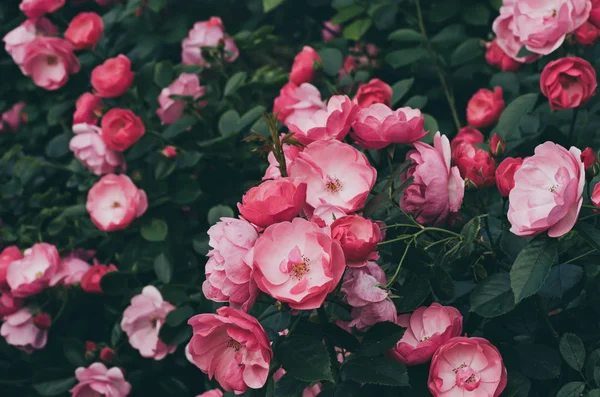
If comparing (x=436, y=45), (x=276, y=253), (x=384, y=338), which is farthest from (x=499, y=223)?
(x=436, y=45)

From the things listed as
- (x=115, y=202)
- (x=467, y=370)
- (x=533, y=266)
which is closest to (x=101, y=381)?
(x=115, y=202)

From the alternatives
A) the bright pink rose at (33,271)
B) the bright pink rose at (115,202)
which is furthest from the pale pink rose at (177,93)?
the bright pink rose at (33,271)

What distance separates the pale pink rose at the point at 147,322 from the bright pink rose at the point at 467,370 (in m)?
0.83

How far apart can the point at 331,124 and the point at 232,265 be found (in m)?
0.28

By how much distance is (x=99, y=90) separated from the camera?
189 cm

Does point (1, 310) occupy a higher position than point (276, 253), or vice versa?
point (276, 253)

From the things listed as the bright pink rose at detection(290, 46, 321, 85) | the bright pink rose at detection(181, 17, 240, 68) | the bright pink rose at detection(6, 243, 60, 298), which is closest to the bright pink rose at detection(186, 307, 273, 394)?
the bright pink rose at detection(290, 46, 321, 85)

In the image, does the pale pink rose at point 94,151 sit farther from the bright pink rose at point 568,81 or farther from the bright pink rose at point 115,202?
the bright pink rose at point 568,81

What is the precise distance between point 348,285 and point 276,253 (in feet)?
0.39

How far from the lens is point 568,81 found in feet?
4.66

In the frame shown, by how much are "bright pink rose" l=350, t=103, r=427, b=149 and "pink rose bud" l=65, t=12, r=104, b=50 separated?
44.6 inches

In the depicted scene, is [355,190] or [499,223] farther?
[499,223]

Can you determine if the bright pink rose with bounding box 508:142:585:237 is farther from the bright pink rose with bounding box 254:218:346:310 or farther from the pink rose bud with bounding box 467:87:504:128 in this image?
the pink rose bud with bounding box 467:87:504:128

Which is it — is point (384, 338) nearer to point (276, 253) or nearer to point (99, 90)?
point (276, 253)
